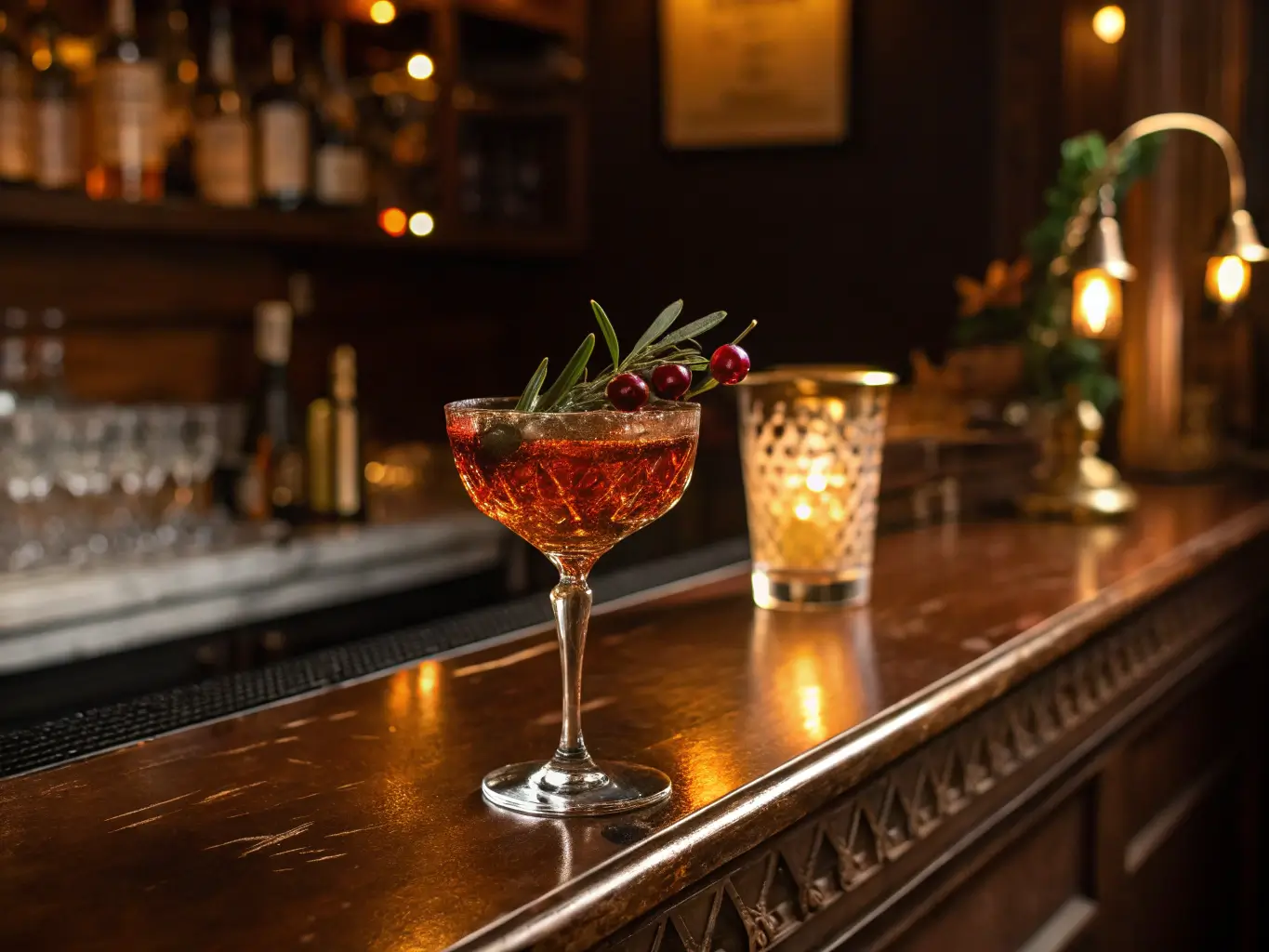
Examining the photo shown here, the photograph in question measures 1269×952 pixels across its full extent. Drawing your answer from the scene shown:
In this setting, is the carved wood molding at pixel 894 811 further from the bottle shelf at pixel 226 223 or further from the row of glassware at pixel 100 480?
the bottle shelf at pixel 226 223

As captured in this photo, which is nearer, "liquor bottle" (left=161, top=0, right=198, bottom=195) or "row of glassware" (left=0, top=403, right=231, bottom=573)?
"row of glassware" (left=0, top=403, right=231, bottom=573)

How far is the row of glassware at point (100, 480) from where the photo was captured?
2.22 metres

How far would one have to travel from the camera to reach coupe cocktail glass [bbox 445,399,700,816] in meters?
0.69

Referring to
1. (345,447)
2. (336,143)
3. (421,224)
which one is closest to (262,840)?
(345,447)

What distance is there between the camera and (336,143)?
283cm

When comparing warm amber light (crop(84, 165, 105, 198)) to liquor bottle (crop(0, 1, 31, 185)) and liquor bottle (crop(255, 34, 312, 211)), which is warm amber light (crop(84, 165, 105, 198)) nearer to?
liquor bottle (crop(0, 1, 31, 185))

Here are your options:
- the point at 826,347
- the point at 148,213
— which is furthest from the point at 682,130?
the point at 148,213

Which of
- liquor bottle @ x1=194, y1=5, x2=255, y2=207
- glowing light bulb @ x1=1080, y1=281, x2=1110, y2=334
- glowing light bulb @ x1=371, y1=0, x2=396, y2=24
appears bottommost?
glowing light bulb @ x1=1080, y1=281, x2=1110, y2=334

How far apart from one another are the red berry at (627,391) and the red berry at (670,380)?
0.03 meters

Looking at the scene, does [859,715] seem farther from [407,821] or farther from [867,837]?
[407,821]

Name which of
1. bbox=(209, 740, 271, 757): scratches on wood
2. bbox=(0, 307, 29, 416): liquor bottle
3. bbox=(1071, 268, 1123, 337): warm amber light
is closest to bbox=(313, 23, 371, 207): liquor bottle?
bbox=(0, 307, 29, 416): liquor bottle

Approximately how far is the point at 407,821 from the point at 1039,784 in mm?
675

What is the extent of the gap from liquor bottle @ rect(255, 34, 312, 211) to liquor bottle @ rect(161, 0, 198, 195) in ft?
0.41

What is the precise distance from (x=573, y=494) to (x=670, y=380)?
0.08m
